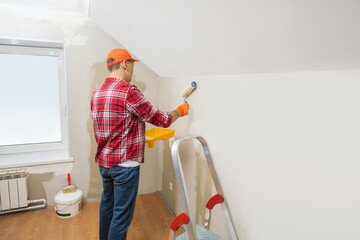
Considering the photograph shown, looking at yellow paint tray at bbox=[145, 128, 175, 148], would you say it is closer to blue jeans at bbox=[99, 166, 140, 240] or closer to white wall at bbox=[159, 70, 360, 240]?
blue jeans at bbox=[99, 166, 140, 240]

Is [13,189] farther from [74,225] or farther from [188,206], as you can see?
[188,206]

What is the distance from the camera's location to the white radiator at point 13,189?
6.70ft

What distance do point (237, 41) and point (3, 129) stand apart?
255cm

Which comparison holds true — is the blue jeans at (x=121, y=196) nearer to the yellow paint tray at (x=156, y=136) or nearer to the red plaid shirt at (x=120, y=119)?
the red plaid shirt at (x=120, y=119)

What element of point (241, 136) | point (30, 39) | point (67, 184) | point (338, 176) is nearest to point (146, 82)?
point (30, 39)

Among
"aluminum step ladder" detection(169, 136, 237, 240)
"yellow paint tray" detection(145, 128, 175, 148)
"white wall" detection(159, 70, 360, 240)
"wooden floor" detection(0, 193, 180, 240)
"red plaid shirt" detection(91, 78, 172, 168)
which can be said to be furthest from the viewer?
"wooden floor" detection(0, 193, 180, 240)

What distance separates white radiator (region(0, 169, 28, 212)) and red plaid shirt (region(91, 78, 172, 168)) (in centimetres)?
122

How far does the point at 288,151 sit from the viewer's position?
0.90 meters

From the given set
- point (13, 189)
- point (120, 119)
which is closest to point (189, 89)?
point (120, 119)

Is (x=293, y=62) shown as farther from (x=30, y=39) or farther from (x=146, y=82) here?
(x=30, y=39)

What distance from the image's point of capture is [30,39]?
2.02 m

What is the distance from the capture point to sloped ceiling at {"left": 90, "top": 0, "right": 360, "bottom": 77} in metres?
0.59

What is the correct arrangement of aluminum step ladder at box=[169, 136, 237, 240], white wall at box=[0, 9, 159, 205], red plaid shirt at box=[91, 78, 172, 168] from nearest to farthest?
aluminum step ladder at box=[169, 136, 237, 240], red plaid shirt at box=[91, 78, 172, 168], white wall at box=[0, 9, 159, 205]

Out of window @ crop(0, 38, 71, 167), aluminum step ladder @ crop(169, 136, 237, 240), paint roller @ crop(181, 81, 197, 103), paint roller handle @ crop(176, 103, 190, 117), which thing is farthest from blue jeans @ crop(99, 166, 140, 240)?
window @ crop(0, 38, 71, 167)
